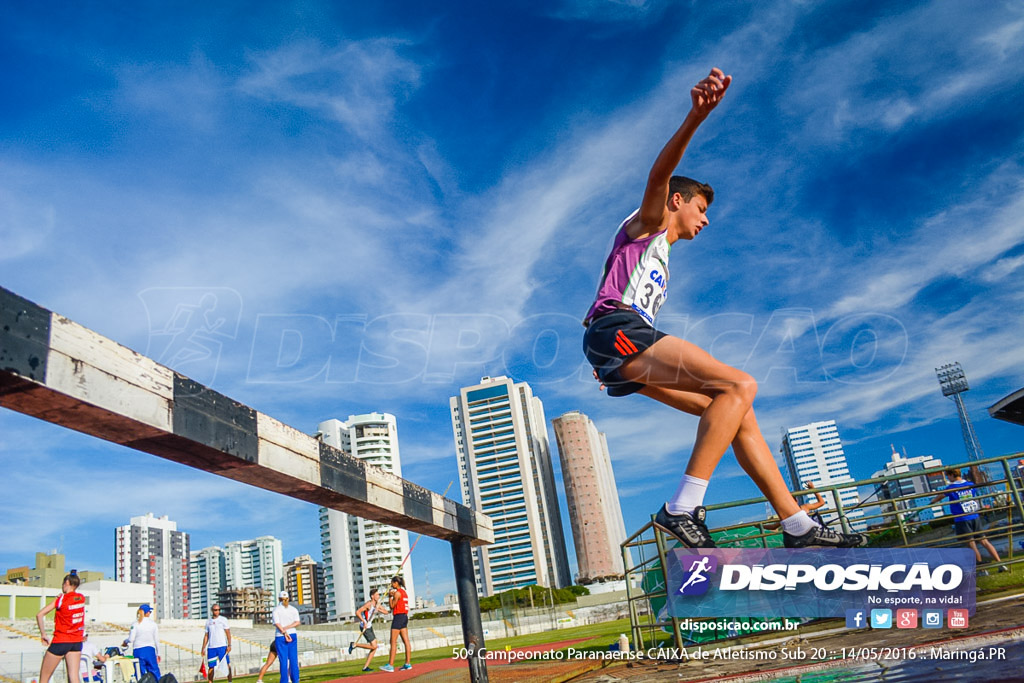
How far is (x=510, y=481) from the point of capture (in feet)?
504

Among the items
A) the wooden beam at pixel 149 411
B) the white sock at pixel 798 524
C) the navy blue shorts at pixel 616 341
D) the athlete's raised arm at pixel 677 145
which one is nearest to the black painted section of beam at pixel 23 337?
the wooden beam at pixel 149 411

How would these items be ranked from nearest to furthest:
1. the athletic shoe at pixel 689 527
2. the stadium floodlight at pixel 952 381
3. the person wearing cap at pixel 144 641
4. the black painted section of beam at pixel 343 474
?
the athletic shoe at pixel 689 527
the black painted section of beam at pixel 343 474
the person wearing cap at pixel 144 641
the stadium floodlight at pixel 952 381

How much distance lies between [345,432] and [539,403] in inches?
1889

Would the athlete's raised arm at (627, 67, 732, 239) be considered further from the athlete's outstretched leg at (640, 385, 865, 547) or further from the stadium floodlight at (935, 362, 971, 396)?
the stadium floodlight at (935, 362, 971, 396)

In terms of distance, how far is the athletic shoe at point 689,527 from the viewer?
10.1ft

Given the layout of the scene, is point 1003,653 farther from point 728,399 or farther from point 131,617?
point 131,617

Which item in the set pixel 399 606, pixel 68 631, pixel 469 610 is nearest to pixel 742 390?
pixel 469 610

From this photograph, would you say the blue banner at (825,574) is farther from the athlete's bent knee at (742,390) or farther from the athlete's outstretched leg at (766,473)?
the athlete's bent knee at (742,390)

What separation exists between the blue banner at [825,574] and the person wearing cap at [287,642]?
9.18 metres

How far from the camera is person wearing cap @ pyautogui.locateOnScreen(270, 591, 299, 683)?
430 inches

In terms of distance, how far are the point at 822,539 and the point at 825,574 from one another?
14.7 inches

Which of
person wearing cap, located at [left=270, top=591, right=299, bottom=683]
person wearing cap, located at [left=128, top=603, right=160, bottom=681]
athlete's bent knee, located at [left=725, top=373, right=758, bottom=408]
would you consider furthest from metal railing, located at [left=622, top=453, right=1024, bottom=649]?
person wearing cap, located at [left=128, top=603, right=160, bottom=681]

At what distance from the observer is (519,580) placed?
14850cm

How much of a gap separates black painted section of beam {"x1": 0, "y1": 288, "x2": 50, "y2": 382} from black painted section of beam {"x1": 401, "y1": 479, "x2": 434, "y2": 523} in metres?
3.26
